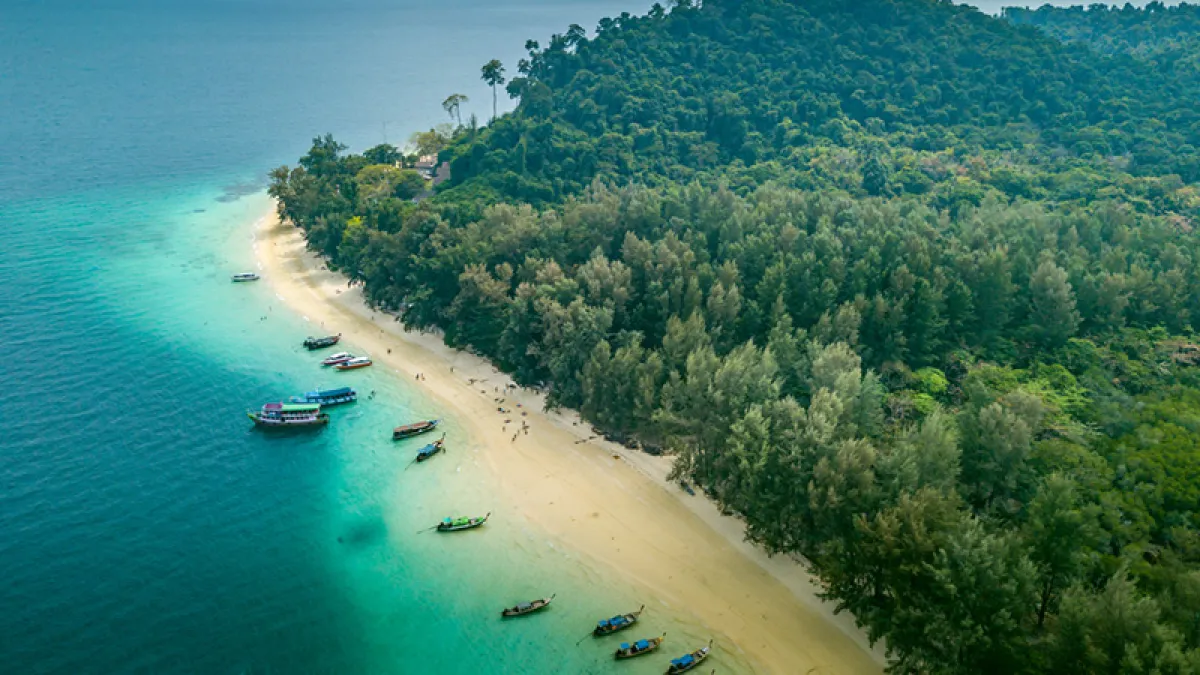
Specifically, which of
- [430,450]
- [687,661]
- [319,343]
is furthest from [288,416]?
[687,661]

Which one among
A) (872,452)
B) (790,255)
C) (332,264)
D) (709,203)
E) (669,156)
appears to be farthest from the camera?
(669,156)

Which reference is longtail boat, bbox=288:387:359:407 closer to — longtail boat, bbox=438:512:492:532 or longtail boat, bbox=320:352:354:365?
longtail boat, bbox=320:352:354:365

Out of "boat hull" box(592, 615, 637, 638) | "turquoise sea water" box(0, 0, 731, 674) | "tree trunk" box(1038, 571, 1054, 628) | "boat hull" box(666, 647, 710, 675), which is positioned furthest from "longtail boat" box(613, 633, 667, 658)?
"tree trunk" box(1038, 571, 1054, 628)

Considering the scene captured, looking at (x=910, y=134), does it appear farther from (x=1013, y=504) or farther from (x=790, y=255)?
(x=1013, y=504)

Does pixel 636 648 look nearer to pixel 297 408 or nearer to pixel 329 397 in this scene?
pixel 297 408

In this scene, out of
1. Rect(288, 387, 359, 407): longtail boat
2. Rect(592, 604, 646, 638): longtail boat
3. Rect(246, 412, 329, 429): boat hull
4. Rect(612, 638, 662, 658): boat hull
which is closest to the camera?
Rect(612, 638, 662, 658): boat hull

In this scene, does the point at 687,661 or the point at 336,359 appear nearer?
the point at 687,661

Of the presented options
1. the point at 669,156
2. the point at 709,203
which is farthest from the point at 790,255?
the point at 669,156
